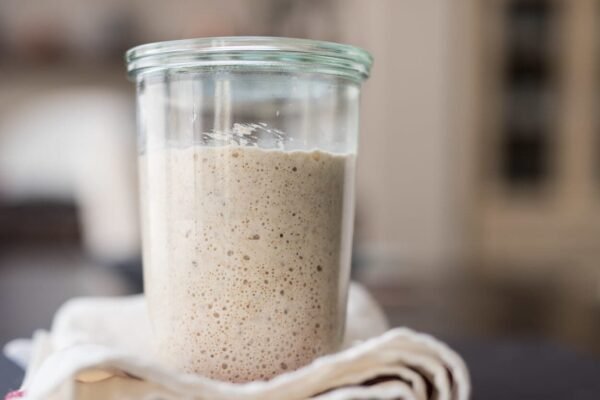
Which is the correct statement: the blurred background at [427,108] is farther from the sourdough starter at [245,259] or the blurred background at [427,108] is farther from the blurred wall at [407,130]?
the sourdough starter at [245,259]

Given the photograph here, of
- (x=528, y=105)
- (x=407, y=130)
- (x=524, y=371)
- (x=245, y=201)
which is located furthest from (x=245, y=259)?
(x=528, y=105)

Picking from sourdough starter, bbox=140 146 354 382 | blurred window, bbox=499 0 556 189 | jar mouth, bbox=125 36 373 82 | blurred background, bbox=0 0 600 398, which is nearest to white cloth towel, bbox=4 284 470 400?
sourdough starter, bbox=140 146 354 382

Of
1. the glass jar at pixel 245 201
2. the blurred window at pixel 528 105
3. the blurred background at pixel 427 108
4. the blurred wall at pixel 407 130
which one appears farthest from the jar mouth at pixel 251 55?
the blurred window at pixel 528 105

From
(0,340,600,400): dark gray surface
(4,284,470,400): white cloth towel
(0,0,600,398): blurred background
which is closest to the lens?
(4,284,470,400): white cloth towel

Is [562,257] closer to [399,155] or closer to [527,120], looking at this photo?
[527,120]

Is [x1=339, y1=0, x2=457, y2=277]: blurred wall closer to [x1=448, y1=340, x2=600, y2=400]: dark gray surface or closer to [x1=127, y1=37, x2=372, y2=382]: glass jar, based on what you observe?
[x1=448, y1=340, x2=600, y2=400]: dark gray surface

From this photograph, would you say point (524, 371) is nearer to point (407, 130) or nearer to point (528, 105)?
point (407, 130)
